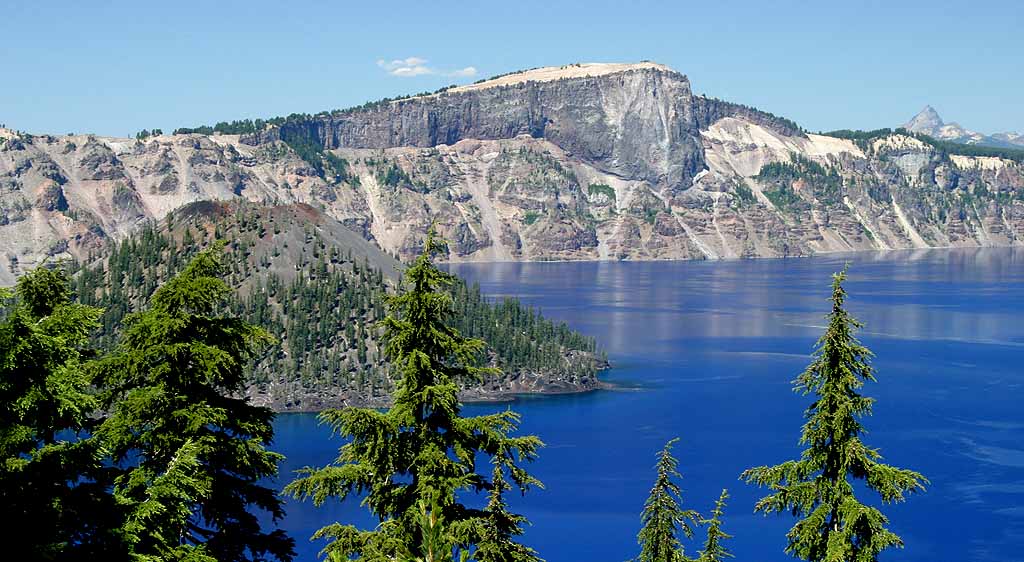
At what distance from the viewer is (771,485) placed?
27.9 meters

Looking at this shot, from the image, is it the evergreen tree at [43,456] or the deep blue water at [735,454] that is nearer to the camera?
the evergreen tree at [43,456]

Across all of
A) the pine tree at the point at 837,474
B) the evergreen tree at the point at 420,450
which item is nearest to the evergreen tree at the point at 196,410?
the evergreen tree at the point at 420,450

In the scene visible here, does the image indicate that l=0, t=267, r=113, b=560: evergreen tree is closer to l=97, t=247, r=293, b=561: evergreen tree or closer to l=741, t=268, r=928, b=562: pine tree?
l=97, t=247, r=293, b=561: evergreen tree

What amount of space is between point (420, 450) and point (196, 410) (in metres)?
5.80

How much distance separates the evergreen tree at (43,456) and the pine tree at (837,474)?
1589cm

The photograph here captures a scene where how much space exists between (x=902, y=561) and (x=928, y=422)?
64925 mm

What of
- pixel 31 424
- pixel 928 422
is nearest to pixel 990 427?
pixel 928 422

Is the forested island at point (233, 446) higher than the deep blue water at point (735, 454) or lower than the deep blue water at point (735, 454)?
higher

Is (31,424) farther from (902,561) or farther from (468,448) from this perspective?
(902,561)

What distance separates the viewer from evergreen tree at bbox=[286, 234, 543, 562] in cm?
2389

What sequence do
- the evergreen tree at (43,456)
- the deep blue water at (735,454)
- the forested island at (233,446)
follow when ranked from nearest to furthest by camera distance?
the evergreen tree at (43,456) → the forested island at (233,446) → the deep blue water at (735,454)

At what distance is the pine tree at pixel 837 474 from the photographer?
26016mm

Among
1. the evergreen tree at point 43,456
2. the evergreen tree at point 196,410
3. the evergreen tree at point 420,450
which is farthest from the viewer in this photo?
the evergreen tree at point 196,410

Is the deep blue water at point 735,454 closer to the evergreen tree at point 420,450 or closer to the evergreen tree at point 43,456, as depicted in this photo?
the evergreen tree at point 420,450
